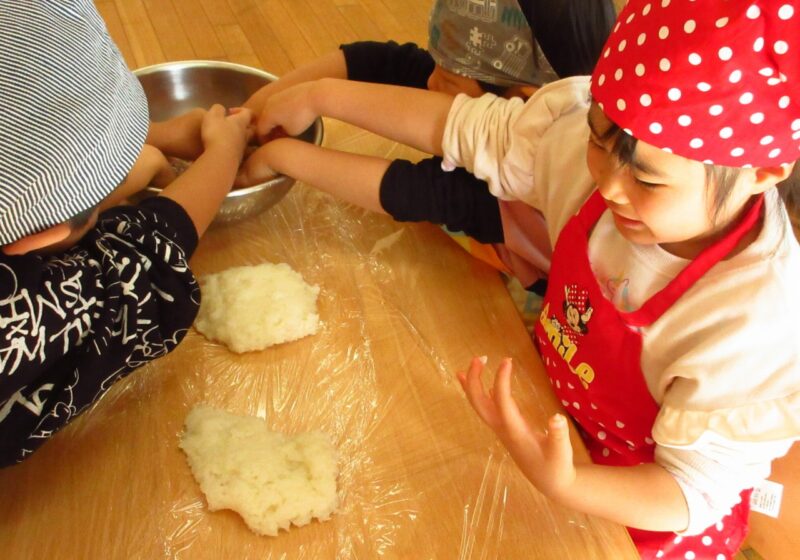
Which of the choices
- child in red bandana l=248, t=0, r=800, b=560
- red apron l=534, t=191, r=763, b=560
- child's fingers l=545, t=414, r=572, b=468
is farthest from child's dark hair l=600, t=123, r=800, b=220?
child's fingers l=545, t=414, r=572, b=468

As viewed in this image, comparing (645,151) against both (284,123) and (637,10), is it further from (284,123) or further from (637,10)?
(284,123)

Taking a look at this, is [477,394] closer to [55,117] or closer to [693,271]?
[693,271]

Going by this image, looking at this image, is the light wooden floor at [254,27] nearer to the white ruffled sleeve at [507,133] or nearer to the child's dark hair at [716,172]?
the white ruffled sleeve at [507,133]

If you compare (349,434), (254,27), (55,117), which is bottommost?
(349,434)

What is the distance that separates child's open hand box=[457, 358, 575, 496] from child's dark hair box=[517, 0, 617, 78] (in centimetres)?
43

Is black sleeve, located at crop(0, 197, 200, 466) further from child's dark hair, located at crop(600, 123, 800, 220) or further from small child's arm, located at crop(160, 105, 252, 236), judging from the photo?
child's dark hair, located at crop(600, 123, 800, 220)

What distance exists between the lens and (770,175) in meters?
0.52

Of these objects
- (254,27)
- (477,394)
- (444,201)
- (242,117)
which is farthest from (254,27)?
(477,394)

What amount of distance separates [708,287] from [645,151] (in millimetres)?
166

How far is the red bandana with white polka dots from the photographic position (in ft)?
1.41

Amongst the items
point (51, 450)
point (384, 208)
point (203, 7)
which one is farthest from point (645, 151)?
point (203, 7)

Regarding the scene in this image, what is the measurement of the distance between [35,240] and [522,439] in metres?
0.46

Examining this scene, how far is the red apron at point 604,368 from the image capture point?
69 cm

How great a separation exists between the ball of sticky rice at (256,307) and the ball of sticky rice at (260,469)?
0.10 meters
